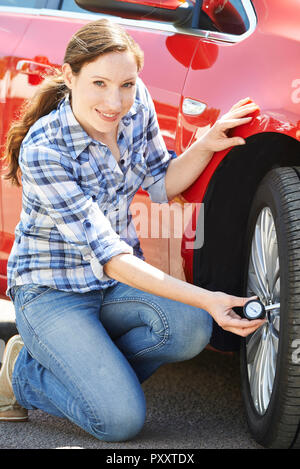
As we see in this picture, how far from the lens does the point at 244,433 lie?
258cm

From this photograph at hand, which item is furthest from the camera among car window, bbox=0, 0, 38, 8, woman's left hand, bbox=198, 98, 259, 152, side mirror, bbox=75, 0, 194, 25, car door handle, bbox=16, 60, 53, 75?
car window, bbox=0, 0, 38, 8

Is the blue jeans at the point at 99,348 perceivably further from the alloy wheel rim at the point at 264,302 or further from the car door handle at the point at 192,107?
the car door handle at the point at 192,107

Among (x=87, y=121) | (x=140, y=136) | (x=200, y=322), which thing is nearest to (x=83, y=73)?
(x=87, y=121)

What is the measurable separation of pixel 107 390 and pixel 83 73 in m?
0.94

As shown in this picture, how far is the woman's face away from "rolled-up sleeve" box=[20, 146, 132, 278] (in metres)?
0.16

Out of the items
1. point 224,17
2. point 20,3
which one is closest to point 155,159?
point 224,17

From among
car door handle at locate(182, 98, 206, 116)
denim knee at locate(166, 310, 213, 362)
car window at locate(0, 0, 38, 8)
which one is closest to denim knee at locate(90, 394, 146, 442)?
denim knee at locate(166, 310, 213, 362)

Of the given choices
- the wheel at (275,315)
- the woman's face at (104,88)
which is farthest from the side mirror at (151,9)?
the wheel at (275,315)

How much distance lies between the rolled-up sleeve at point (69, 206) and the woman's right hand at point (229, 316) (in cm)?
32

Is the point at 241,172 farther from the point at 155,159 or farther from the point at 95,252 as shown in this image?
the point at 95,252

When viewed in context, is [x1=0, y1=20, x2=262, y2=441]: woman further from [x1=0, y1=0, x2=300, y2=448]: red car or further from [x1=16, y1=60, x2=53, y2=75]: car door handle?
[x1=16, y1=60, x2=53, y2=75]: car door handle

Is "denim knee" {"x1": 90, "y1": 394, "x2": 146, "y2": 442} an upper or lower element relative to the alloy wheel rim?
lower

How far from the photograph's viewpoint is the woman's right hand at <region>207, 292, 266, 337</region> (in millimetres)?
2227

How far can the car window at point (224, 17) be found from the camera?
255cm
